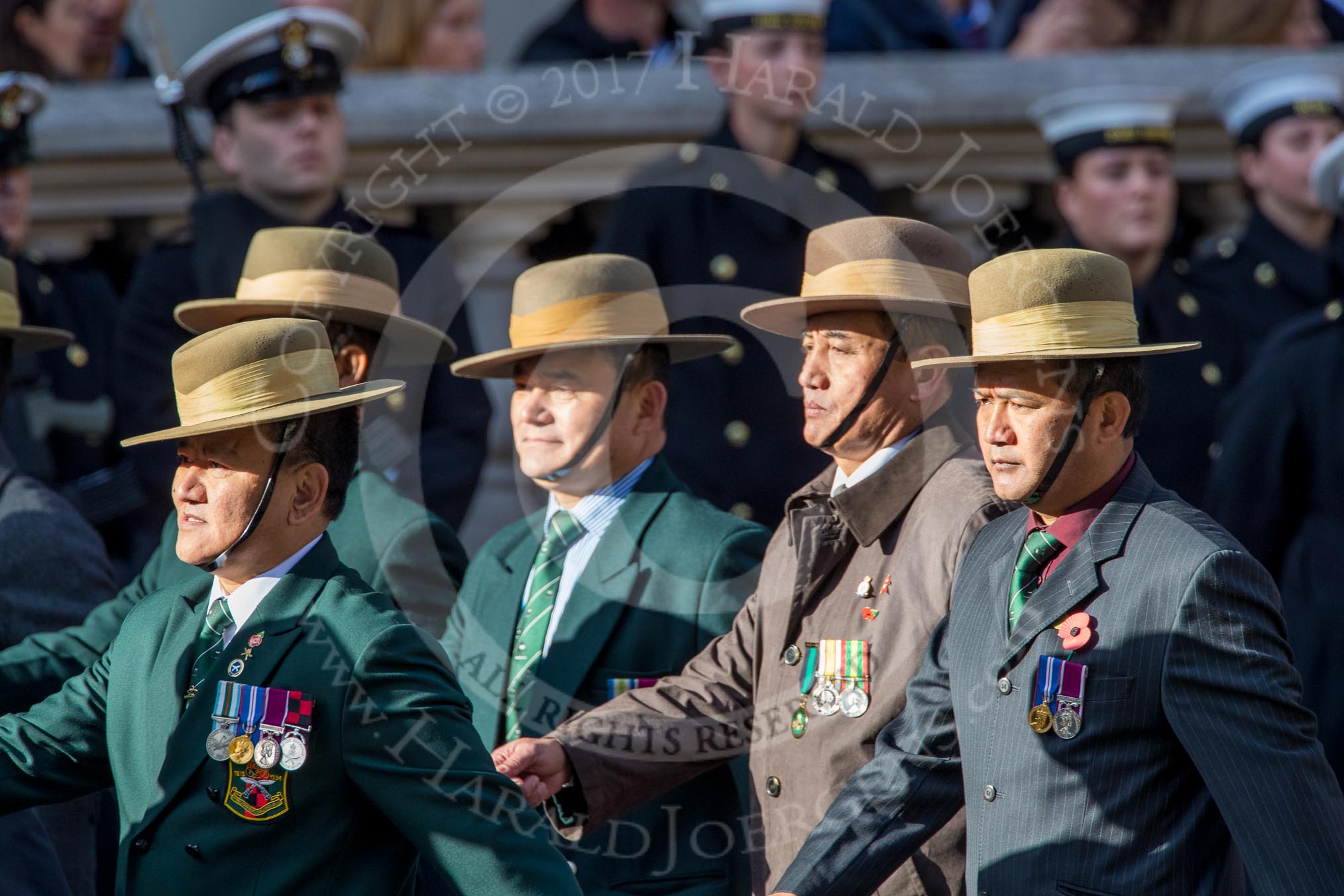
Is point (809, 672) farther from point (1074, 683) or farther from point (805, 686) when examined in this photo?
point (1074, 683)

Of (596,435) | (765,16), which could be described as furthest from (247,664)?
(765,16)

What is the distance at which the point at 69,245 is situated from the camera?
7219 millimetres

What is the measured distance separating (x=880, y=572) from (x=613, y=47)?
442cm

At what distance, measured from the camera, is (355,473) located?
4.59m

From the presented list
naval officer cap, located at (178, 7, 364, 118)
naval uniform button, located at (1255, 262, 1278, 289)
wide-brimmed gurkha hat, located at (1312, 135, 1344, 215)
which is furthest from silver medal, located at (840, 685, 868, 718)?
naval uniform button, located at (1255, 262, 1278, 289)

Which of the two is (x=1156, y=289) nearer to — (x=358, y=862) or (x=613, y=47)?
(x=613, y=47)

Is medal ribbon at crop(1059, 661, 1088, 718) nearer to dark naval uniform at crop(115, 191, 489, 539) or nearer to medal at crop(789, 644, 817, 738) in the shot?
medal at crop(789, 644, 817, 738)

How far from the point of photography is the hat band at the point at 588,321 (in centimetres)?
478

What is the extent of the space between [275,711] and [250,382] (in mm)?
612

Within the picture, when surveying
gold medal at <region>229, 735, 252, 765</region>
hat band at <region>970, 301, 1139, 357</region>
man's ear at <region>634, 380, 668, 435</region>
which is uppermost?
hat band at <region>970, 301, 1139, 357</region>

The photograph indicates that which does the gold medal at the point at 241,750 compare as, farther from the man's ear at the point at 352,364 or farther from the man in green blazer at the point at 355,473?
the man's ear at the point at 352,364

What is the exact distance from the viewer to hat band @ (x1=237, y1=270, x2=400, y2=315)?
16.4 ft

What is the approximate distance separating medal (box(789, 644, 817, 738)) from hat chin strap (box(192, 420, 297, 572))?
1167mm

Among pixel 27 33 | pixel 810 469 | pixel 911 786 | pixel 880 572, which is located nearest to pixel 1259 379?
Answer: pixel 810 469
